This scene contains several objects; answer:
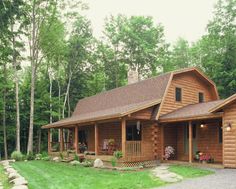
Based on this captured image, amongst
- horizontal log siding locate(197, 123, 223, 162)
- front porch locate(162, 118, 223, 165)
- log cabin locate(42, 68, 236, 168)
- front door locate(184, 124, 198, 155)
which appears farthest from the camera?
front door locate(184, 124, 198, 155)

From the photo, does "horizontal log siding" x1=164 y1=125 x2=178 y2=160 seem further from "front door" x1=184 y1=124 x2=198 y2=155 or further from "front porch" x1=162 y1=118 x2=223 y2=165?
"front door" x1=184 y1=124 x2=198 y2=155

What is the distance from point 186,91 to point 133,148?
5392 millimetres

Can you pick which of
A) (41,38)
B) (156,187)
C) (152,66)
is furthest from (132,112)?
(152,66)

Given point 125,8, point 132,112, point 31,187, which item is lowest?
point 31,187

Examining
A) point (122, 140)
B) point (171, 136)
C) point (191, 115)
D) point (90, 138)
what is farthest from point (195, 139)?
point (90, 138)

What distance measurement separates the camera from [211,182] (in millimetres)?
9969

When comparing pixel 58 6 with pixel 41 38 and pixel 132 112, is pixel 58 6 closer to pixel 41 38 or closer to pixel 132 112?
pixel 41 38

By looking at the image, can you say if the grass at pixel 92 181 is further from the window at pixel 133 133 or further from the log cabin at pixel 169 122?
the window at pixel 133 133

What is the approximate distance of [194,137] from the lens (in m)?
17.0

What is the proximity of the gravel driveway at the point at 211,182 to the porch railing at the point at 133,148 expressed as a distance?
4.79 metres

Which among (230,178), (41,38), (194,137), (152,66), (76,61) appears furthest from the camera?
(152,66)

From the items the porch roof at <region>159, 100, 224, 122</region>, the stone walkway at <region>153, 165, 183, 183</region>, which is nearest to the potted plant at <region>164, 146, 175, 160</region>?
the porch roof at <region>159, 100, 224, 122</region>

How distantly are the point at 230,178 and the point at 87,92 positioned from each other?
92.3ft

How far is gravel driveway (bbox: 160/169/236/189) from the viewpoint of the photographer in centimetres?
930
